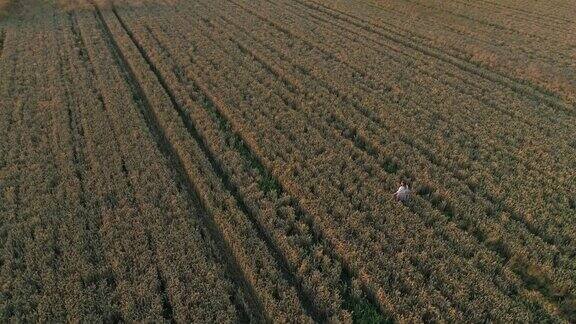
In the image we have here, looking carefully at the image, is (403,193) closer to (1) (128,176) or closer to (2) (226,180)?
(2) (226,180)

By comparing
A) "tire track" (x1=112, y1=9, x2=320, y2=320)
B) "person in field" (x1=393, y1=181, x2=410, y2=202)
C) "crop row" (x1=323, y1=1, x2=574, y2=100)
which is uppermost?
"crop row" (x1=323, y1=1, x2=574, y2=100)

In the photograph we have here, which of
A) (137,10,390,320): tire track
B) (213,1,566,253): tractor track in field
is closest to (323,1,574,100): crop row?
(213,1,566,253): tractor track in field

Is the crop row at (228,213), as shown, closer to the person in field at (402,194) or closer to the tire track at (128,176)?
the tire track at (128,176)

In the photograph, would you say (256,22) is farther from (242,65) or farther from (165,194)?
(165,194)

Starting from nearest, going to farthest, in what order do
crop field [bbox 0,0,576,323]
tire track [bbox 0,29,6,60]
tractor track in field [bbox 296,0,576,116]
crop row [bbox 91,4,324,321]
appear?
crop row [bbox 91,4,324,321] → crop field [bbox 0,0,576,323] → tractor track in field [bbox 296,0,576,116] → tire track [bbox 0,29,6,60]

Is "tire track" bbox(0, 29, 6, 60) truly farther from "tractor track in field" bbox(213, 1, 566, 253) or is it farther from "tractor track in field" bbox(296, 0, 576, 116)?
"tractor track in field" bbox(296, 0, 576, 116)

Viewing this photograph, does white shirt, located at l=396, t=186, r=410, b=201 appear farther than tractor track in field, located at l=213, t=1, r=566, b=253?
Yes

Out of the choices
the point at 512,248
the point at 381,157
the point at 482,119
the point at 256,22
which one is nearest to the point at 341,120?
the point at 381,157

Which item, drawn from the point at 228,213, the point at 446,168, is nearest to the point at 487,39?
the point at 446,168
